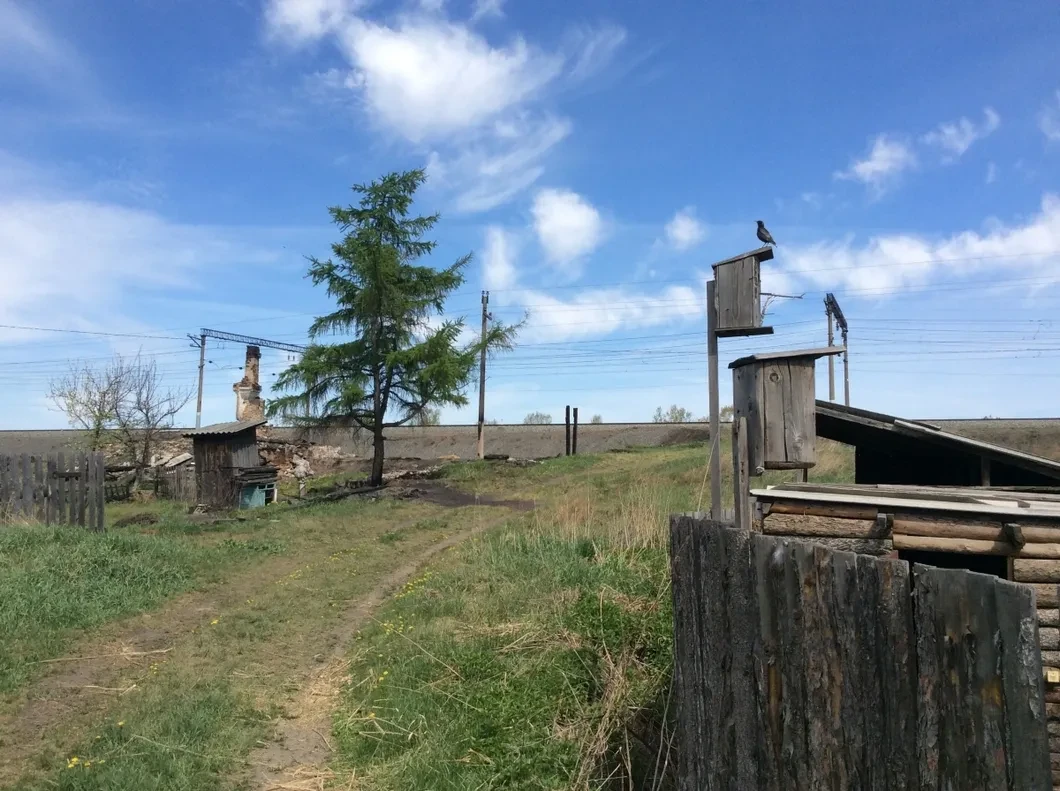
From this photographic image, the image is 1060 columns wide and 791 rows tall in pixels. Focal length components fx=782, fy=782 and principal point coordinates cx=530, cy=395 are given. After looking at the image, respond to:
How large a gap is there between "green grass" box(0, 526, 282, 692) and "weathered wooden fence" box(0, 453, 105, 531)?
1.67 meters

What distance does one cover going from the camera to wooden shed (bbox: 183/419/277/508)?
2142 cm

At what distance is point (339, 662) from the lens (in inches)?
278

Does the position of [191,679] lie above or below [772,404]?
below

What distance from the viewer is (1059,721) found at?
4043 millimetres

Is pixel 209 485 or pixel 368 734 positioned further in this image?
pixel 209 485

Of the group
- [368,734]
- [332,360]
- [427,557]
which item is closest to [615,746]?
[368,734]

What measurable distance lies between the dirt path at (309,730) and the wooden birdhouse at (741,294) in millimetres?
3764

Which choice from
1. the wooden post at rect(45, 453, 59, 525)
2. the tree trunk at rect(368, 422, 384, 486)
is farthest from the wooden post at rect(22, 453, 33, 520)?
the tree trunk at rect(368, 422, 384, 486)

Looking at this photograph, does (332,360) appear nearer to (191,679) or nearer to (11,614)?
(11,614)

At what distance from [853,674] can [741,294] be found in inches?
91.2

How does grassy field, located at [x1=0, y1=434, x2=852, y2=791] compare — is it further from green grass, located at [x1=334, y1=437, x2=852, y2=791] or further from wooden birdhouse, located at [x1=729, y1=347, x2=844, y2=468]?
wooden birdhouse, located at [x1=729, y1=347, x2=844, y2=468]

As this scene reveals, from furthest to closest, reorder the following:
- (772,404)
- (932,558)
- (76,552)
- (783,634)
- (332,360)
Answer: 1. (332,360)
2. (76,552)
3. (932,558)
4. (772,404)
5. (783,634)

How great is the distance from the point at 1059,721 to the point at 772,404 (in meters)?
2.17

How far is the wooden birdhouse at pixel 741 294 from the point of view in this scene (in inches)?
171
